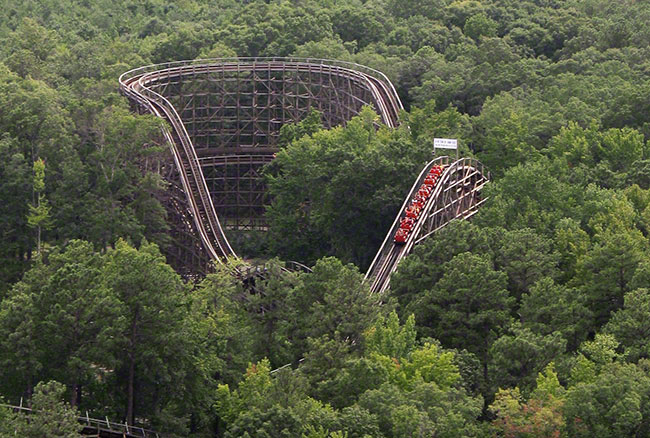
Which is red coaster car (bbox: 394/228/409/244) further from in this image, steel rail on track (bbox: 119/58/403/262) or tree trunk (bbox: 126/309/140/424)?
tree trunk (bbox: 126/309/140/424)

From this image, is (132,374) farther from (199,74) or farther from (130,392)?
(199,74)

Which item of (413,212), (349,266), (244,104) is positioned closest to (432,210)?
(413,212)

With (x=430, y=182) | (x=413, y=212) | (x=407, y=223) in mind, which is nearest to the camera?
(x=407, y=223)

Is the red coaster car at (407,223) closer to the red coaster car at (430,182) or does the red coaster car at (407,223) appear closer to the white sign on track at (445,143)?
the red coaster car at (430,182)

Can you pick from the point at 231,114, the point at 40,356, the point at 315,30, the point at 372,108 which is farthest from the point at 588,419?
the point at 315,30

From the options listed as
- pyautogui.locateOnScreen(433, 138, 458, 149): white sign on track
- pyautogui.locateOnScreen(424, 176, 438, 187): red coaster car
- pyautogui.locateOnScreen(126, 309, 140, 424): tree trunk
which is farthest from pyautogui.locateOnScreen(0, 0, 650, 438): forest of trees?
pyautogui.locateOnScreen(424, 176, 438, 187): red coaster car

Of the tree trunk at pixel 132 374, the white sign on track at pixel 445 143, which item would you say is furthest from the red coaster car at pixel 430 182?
the tree trunk at pixel 132 374
